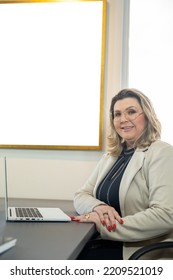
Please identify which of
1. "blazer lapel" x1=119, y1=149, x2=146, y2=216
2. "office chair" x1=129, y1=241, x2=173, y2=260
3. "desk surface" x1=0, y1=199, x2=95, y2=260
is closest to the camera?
"desk surface" x1=0, y1=199, x2=95, y2=260

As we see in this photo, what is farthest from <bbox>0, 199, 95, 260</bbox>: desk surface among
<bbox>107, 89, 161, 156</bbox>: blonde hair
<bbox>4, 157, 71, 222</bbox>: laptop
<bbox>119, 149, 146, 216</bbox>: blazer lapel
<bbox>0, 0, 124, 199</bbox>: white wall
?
<bbox>0, 0, 124, 199</bbox>: white wall

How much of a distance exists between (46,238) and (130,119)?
1.61ft

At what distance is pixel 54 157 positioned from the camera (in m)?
1.39

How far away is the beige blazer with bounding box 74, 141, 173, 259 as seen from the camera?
2.90 ft

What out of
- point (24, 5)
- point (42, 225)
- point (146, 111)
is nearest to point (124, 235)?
point (42, 225)

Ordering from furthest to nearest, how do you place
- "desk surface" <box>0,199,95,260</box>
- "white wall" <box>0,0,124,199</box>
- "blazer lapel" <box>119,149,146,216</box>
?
"white wall" <box>0,0,124,199</box> < "blazer lapel" <box>119,149,146,216</box> < "desk surface" <box>0,199,95,260</box>

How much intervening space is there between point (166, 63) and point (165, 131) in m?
0.24

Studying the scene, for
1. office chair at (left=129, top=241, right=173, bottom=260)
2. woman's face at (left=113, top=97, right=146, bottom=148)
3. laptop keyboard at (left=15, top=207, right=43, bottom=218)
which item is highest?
woman's face at (left=113, top=97, right=146, bottom=148)

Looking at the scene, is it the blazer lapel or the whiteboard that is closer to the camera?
the blazer lapel

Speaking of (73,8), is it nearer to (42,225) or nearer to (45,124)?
(45,124)

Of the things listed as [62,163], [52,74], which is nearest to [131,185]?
[62,163]

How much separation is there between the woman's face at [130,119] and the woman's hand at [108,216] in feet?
0.81

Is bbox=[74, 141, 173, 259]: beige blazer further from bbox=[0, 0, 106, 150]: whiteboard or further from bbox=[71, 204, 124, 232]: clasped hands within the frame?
bbox=[0, 0, 106, 150]: whiteboard

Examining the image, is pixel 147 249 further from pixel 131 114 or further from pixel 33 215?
pixel 131 114
